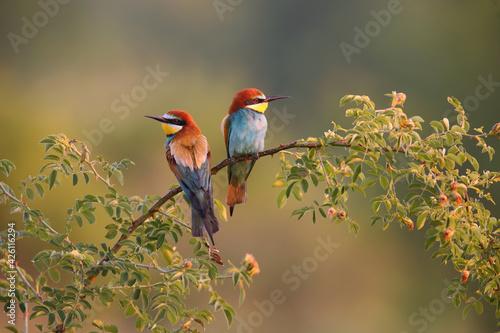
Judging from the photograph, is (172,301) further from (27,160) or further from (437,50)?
(437,50)

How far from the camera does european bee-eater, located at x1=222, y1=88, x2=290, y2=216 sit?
5.37ft

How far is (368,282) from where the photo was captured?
6.36 metres

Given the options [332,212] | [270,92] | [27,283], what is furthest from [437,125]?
[270,92]

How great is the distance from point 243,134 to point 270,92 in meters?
4.94

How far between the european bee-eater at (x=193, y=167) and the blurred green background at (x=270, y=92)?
11.2 ft

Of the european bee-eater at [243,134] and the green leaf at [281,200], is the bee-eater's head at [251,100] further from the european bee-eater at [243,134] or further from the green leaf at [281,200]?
the green leaf at [281,200]

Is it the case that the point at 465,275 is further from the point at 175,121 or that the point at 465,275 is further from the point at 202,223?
the point at 175,121

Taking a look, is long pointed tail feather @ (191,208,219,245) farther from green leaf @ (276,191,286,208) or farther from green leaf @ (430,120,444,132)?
green leaf @ (430,120,444,132)

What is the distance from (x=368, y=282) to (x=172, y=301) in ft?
18.3

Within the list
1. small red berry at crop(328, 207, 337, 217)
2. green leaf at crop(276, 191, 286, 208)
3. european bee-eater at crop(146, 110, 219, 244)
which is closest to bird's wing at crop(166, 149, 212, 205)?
european bee-eater at crop(146, 110, 219, 244)

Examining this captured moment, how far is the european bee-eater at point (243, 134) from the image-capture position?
64.4 inches

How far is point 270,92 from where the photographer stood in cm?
650

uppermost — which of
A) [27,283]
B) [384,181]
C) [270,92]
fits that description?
[270,92]

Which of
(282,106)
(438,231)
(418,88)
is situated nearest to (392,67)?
(418,88)
